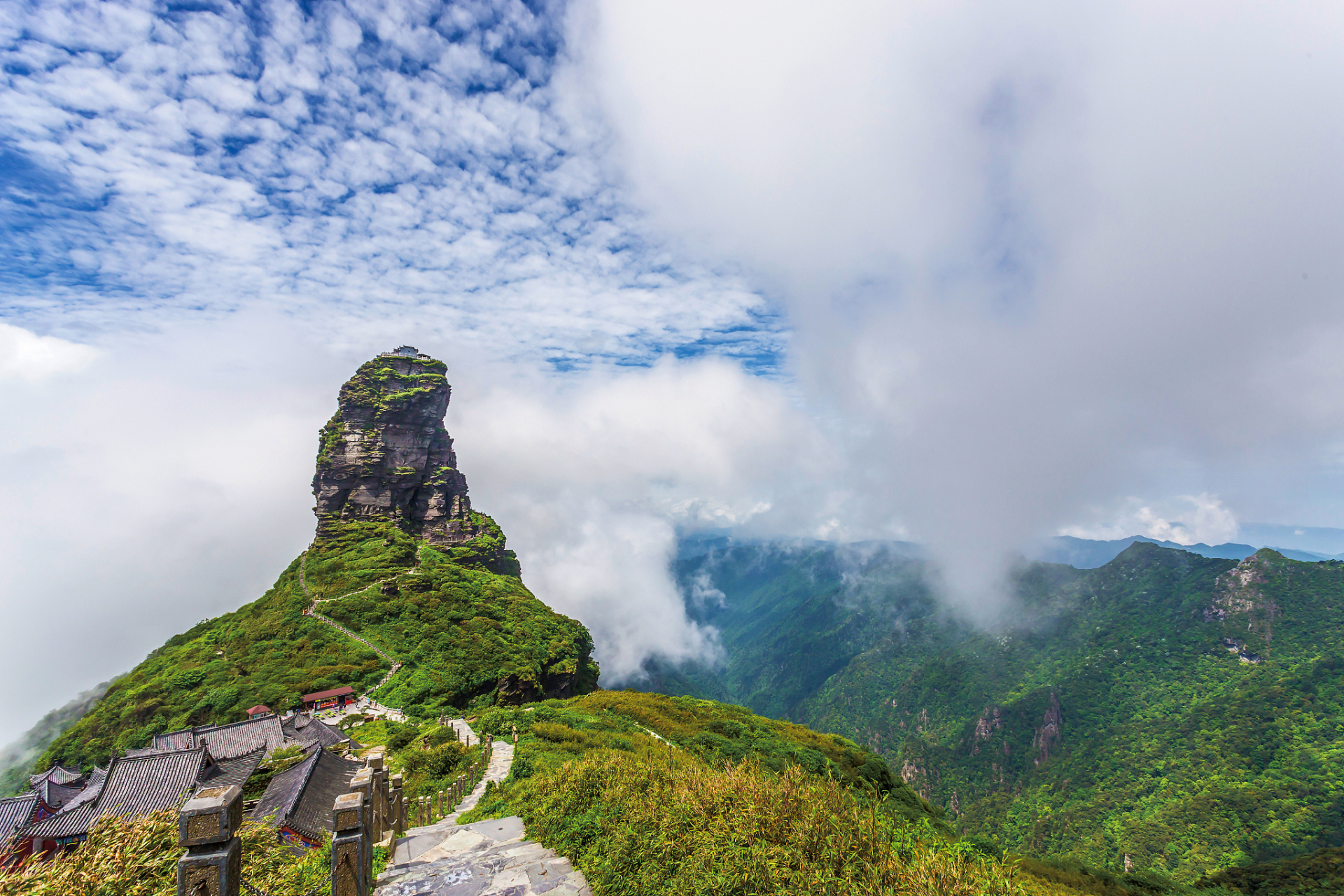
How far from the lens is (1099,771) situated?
10894 cm

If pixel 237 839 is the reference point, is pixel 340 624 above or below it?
below

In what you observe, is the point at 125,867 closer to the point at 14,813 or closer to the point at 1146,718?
the point at 14,813

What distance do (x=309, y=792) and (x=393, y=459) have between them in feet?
242

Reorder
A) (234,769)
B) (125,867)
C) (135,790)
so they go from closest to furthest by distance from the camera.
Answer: (125,867)
(135,790)
(234,769)

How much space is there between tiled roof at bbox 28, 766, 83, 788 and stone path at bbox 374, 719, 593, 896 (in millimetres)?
43647

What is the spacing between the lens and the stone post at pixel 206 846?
5438 millimetres

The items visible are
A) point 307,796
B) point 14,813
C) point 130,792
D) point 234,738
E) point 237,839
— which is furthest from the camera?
point 234,738

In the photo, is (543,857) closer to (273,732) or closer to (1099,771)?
(273,732)

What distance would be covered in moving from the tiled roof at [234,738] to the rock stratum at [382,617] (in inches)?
323

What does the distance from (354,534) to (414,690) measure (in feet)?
142

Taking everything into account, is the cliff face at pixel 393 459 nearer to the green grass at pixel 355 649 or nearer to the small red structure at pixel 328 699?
the green grass at pixel 355 649

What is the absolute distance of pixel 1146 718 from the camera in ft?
386

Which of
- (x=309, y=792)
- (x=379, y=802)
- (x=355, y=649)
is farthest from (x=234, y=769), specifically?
(x=379, y=802)

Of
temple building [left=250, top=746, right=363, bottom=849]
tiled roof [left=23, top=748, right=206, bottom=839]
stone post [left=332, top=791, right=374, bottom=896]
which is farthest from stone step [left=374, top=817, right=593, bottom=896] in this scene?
tiled roof [left=23, top=748, right=206, bottom=839]
